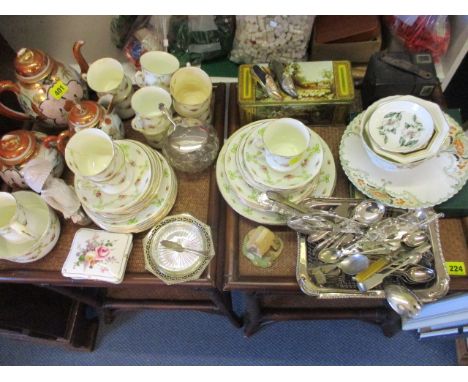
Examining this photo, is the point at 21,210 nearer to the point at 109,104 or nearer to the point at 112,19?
the point at 109,104

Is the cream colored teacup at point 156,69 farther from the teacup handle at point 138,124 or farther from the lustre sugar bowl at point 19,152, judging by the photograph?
the lustre sugar bowl at point 19,152

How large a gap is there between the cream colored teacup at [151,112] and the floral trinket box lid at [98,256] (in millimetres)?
250

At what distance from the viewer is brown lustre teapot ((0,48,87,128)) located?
92 cm

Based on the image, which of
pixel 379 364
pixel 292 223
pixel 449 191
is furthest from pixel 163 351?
pixel 449 191

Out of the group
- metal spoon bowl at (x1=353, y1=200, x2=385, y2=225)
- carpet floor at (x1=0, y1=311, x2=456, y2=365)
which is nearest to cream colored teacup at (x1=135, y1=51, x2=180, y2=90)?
metal spoon bowl at (x1=353, y1=200, x2=385, y2=225)

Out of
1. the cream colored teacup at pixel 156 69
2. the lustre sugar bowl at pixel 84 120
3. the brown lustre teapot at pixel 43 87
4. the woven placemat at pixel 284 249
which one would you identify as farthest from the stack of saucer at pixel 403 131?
the brown lustre teapot at pixel 43 87

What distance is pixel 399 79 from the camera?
990 millimetres

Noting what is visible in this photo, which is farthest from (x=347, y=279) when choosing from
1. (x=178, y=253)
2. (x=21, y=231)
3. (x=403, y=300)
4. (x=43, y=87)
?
(x=43, y=87)

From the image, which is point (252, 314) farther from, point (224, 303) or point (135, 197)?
point (135, 197)

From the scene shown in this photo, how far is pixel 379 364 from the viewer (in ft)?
4.63

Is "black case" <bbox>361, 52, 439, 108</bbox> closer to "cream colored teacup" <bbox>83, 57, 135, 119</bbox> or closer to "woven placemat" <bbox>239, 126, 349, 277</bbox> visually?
"woven placemat" <bbox>239, 126, 349, 277</bbox>

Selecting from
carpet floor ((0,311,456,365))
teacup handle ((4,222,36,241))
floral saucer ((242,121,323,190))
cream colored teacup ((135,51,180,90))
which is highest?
cream colored teacup ((135,51,180,90))

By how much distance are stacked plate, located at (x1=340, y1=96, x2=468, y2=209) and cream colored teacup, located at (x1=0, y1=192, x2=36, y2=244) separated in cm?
71

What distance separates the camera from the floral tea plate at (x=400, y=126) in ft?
2.76
